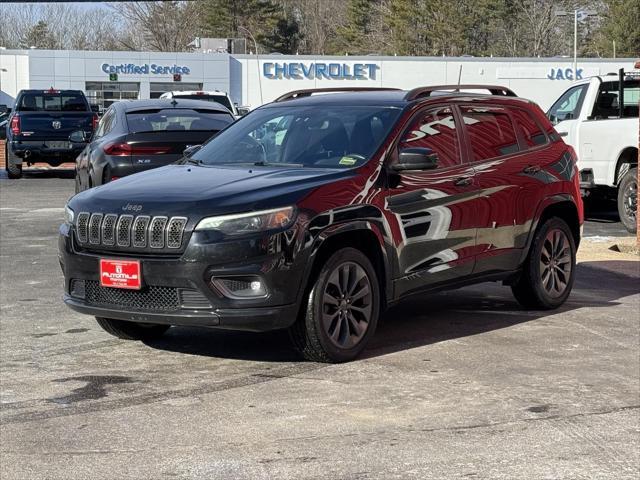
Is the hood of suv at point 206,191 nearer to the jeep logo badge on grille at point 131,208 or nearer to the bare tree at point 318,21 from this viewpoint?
the jeep logo badge on grille at point 131,208

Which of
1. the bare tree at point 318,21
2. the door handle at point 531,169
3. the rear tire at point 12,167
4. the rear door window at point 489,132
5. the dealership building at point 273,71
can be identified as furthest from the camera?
the bare tree at point 318,21

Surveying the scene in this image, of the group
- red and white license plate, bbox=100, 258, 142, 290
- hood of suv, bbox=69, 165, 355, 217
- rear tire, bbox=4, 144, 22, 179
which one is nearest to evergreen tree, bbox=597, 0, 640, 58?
rear tire, bbox=4, 144, 22, 179

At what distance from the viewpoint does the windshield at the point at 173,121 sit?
13.2 m

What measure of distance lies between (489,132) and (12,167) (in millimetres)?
18503

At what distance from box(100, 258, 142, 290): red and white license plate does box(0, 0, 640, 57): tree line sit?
77737mm

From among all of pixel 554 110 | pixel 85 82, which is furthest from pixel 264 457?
pixel 85 82

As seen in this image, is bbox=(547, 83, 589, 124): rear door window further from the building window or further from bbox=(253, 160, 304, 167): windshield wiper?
the building window

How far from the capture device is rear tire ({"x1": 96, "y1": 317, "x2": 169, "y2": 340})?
25.4 feet

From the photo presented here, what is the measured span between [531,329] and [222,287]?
271 cm

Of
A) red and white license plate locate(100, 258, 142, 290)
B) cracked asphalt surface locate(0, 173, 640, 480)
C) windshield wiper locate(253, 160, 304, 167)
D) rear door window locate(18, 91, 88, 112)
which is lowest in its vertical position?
cracked asphalt surface locate(0, 173, 640, 480)

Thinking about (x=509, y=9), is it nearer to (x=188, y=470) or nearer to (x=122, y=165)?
(x=122, y=165)

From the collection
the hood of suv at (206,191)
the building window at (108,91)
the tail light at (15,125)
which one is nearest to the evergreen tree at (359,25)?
the building window at (108,91)

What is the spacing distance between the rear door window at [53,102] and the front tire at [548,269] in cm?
1893

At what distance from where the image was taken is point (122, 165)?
12695mm
